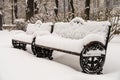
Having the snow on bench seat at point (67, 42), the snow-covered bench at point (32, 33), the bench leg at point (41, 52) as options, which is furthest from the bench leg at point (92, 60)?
the snow-covered bench at point (32, 33)

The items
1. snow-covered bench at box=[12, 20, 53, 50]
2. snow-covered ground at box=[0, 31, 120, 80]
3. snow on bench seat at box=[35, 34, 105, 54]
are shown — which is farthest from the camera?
snow-covered bench at box=[12, 20, 53, 50]

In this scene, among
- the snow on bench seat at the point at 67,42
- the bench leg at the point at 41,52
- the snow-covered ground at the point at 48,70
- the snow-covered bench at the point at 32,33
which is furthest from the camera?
the snow-covered bench at the point at 32,33

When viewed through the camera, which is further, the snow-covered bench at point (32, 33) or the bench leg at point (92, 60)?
the snow-covered bench at point (32, 33)

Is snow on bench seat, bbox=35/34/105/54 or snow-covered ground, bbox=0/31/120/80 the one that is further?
snow on bench seat, bbox=35/34/105/54

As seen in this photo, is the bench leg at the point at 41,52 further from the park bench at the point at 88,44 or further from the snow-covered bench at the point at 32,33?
the park bench at the point at 88,44

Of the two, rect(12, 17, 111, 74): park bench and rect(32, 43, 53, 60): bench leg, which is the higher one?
rect(12, 17, 111, 74): park bench

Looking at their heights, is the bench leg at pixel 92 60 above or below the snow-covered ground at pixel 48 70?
above

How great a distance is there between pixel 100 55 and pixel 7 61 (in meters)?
2.64

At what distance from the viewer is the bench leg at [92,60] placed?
5648 mm

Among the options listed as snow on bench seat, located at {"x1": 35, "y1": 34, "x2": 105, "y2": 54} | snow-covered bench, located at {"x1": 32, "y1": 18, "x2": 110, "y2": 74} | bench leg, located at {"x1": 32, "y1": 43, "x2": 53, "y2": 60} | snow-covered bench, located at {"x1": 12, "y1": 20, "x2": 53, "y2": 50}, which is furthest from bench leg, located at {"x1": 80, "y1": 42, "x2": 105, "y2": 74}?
snow-covered bench, located at {"x1": 12, "y1": 20, "x2": 53, "y2": 50}

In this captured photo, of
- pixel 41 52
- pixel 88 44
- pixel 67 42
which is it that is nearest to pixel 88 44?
pixel 88 44

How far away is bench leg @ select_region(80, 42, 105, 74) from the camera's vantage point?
565 cm

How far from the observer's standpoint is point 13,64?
6.45 meters

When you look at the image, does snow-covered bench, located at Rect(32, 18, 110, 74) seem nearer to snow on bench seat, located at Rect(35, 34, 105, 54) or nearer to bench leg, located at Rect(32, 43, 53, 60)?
snow on bench seat, located at Rect(35, 34, 105, 54)
